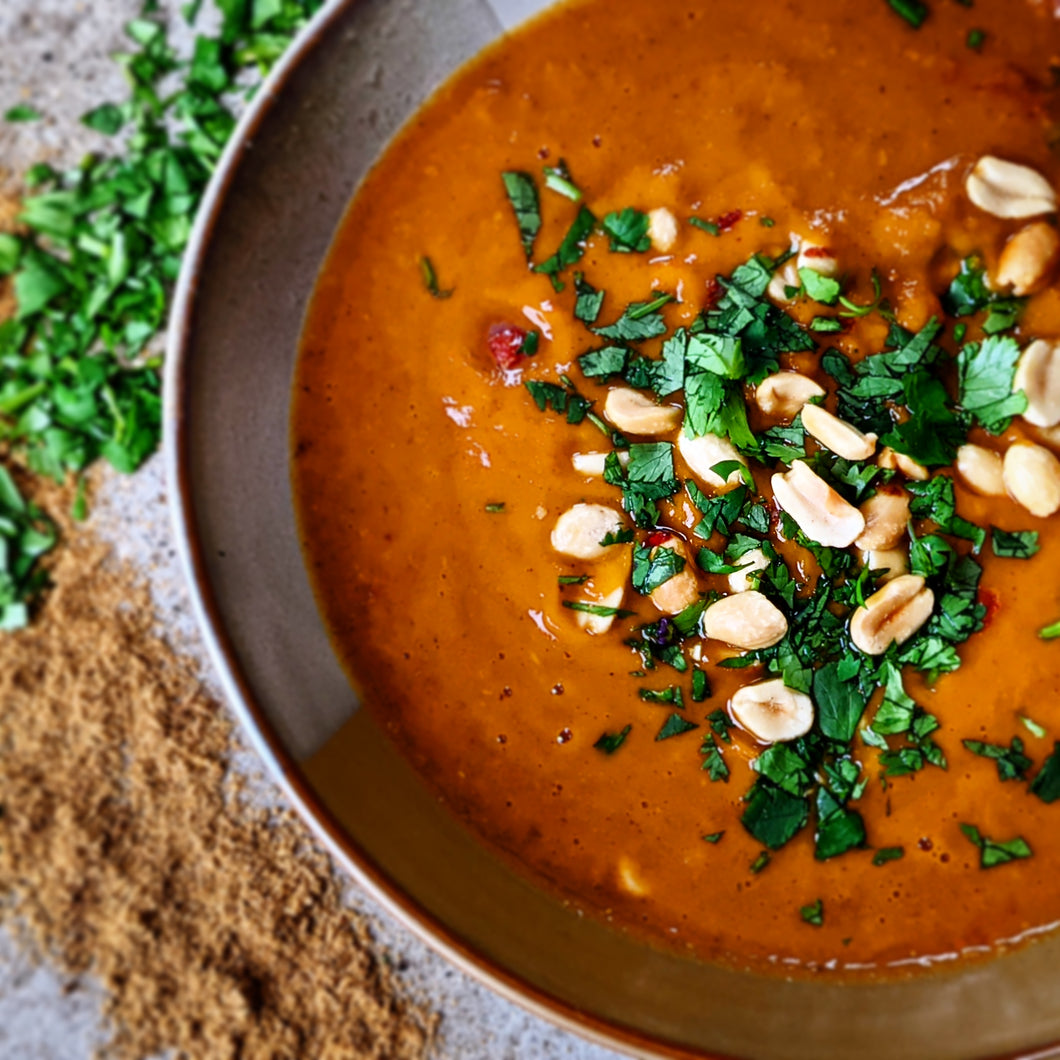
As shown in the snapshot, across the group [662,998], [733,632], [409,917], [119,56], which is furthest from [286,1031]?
[119,56]

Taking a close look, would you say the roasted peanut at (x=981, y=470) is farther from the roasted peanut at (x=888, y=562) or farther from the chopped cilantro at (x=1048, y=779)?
the chopped cilantro at (x=1048, y=779)

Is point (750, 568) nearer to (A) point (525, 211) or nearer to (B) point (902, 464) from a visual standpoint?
(B) point (902, 464)

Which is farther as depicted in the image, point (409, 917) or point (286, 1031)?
A: point (286, 1031)

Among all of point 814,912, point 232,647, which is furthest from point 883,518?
point 232,647

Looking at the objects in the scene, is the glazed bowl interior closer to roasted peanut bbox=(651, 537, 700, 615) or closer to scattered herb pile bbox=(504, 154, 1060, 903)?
scattered herb pile bbox=(504, 154, 1060, 903)

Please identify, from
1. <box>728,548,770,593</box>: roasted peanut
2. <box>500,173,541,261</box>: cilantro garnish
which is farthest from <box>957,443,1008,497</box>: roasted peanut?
<box>500,173,541,261</box>: cilantro garnish

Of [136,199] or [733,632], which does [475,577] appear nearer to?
[733,632]
